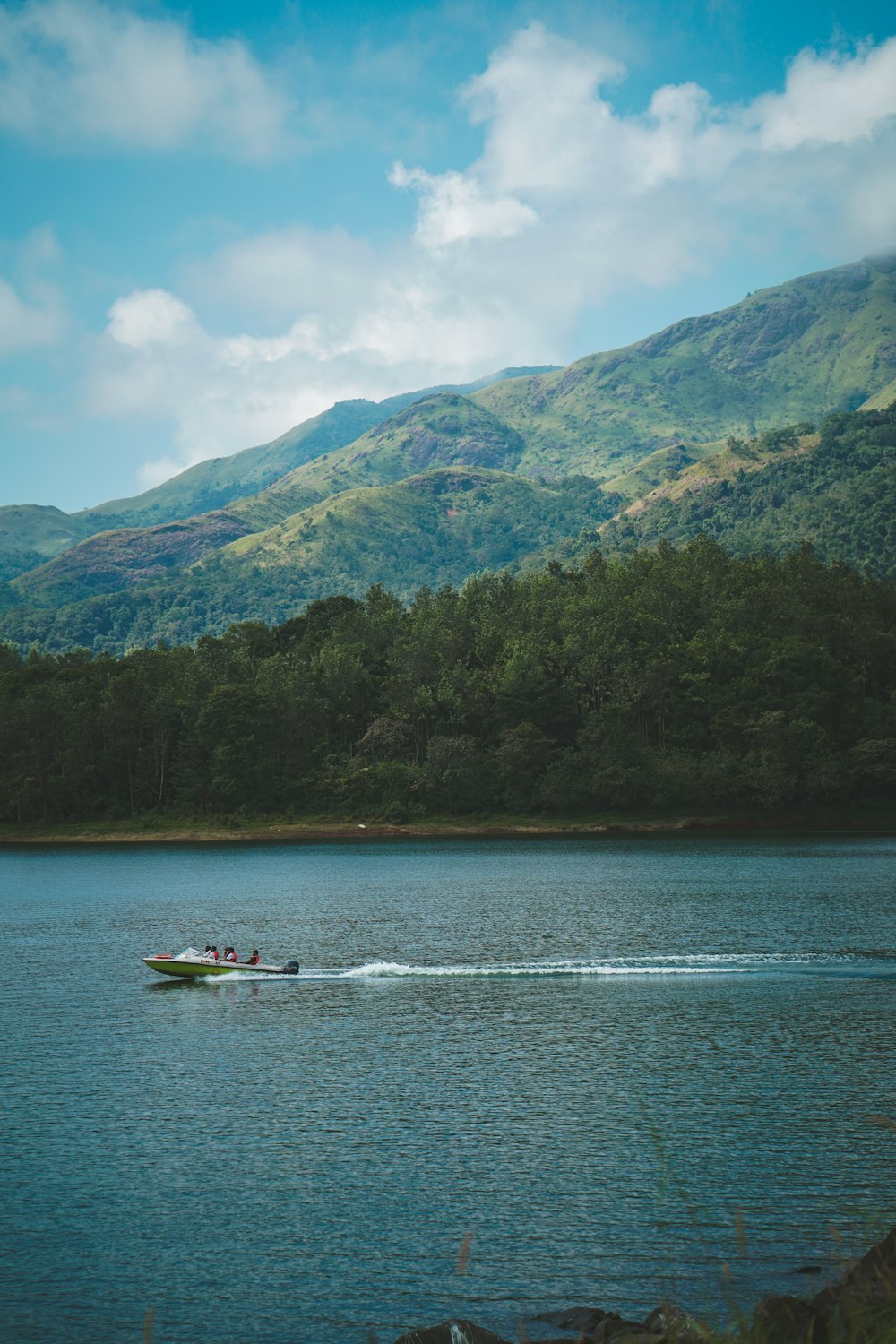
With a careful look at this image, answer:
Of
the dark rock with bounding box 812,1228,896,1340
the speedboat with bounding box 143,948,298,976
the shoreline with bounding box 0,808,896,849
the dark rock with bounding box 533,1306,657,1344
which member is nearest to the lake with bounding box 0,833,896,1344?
the dark rock with bounding box 533,1306,657,1344

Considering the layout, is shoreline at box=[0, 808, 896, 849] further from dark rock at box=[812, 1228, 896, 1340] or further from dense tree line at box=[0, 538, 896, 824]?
dark rock at box=[812, 1228, 896, 1340]

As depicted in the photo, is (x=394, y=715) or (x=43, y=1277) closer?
(x=43, y=1277)

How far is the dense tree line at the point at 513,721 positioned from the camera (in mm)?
149500

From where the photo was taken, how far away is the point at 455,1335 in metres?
19.5

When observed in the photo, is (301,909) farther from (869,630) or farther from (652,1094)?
(869,630)

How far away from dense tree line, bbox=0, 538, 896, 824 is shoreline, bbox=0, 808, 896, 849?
7.17 feet

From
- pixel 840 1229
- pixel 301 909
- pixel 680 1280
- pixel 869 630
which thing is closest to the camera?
pixel 680 1280

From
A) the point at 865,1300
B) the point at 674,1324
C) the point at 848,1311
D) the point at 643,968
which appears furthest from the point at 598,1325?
the point at 643,968

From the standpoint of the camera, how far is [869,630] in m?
165

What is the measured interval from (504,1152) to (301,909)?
55429mm

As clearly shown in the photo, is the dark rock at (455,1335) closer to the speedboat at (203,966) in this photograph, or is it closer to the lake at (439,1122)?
the lake at (439,1122)

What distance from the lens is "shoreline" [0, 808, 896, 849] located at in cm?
14694

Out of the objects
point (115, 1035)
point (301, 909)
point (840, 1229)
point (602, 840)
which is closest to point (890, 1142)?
point (840, 1229)

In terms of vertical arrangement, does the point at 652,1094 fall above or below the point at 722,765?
below
